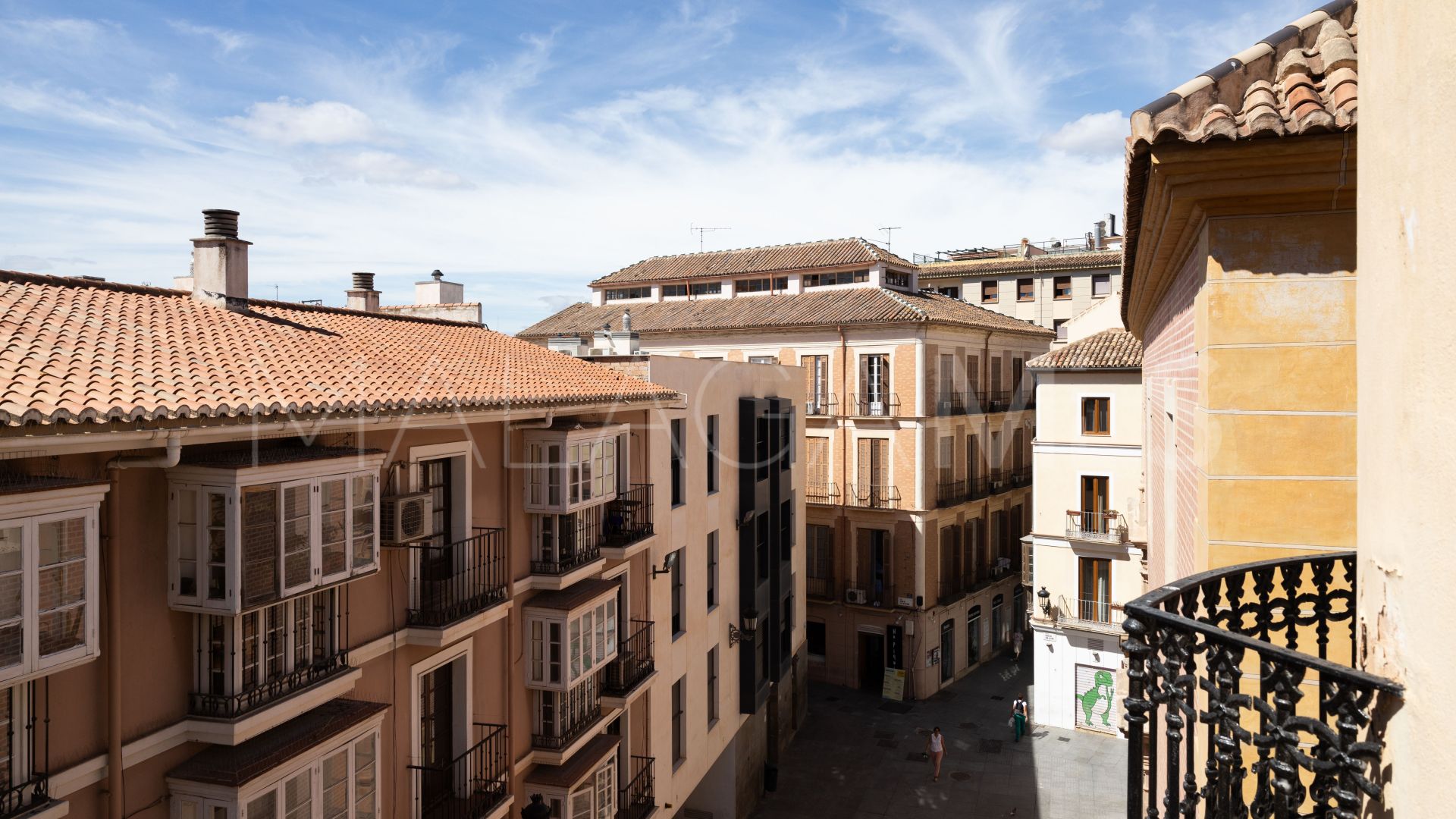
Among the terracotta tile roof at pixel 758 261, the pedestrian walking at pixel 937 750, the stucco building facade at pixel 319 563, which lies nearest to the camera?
the stucco building facade at pixel 319 563

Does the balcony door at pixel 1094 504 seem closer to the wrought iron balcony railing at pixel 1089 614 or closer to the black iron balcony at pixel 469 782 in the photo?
the wrought iron balcony railing at pixel 1089 614

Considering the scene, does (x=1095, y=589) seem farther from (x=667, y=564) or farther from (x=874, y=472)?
(x=667, y=564)

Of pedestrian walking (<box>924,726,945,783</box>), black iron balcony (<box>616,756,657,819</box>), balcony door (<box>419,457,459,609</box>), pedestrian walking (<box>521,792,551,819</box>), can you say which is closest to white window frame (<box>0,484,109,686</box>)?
balcony door (<box>419,457,459,609</box>)

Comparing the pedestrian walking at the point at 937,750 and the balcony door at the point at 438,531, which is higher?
the balcony door at the point at 438,531

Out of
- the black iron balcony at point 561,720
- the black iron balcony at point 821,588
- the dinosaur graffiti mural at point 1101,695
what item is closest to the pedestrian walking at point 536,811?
the black iron balcony at point 561,720

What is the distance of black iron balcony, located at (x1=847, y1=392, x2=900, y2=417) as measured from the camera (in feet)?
100

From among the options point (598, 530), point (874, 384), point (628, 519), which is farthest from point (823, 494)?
point (598, 530)

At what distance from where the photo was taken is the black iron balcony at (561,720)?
12.3m

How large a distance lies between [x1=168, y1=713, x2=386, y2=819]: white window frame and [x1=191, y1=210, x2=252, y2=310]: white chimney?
5.94 metres

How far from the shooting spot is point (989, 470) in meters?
34.2

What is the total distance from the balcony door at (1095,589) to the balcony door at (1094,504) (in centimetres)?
91

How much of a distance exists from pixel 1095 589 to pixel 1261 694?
82.2ft

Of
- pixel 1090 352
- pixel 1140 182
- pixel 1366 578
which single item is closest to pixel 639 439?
pixel 1140 182

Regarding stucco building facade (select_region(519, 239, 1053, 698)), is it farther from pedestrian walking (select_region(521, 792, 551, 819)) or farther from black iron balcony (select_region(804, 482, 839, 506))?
pedestrian walking (select_region(521, 792, 551, 819))
